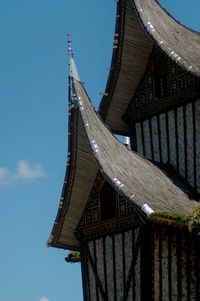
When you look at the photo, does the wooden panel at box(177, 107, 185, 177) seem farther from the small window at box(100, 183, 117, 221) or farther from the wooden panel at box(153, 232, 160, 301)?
the wooden panel at box(153, 232, 160, 301)

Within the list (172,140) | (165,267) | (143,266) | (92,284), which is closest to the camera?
(165,267)

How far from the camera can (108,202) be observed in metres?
14.8

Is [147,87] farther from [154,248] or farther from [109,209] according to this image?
[154,248]

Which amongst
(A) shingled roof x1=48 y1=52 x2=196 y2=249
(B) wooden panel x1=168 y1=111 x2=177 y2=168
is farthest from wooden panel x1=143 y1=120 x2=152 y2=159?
(A) shingled roof x1=48 y1=52 x2=196 y2=249

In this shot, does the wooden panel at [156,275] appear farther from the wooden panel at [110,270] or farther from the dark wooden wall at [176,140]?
the dark wooden wall at [176,140]

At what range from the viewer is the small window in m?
14.6

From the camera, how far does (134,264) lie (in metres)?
13.6

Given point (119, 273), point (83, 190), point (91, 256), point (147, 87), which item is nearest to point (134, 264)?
point (119, 273)

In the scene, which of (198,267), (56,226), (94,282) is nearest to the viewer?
(198,267)

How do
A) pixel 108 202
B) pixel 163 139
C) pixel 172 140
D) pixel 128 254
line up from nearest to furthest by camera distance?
pixel 128 254 < pixel 108 202 < pixel 172 140 < pixel 163 139

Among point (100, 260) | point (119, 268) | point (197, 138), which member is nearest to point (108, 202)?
point (100, 260)

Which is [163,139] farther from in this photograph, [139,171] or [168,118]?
[139,171]

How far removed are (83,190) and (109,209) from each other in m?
0.92

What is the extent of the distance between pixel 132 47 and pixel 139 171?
4070mm
